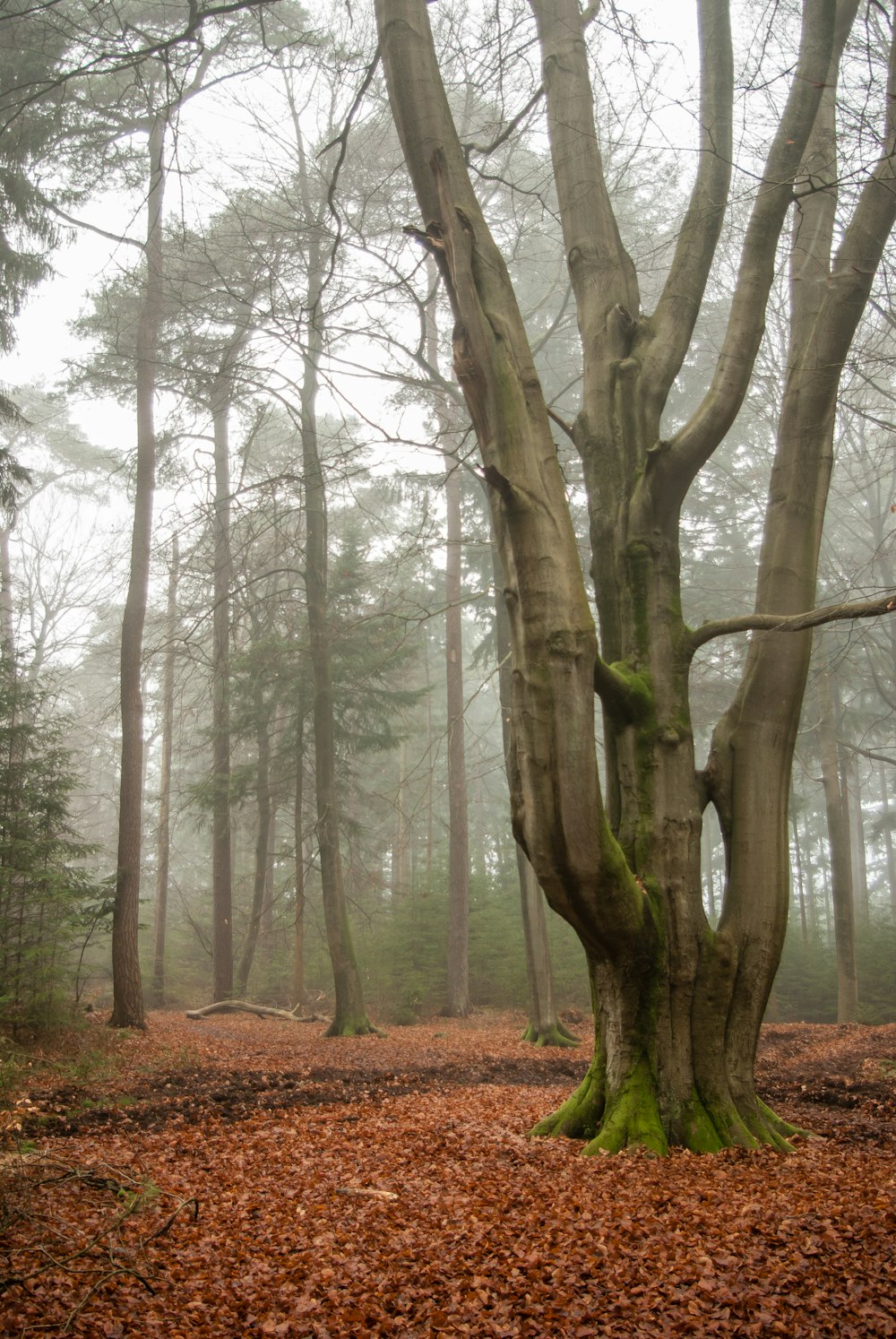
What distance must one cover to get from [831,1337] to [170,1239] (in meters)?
2.27

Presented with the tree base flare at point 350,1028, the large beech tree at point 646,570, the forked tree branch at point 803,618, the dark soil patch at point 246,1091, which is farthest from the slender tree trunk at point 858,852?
the forked tree branch at point 803,618

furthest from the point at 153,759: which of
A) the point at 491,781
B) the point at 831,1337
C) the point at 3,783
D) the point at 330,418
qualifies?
the point at 831,1337

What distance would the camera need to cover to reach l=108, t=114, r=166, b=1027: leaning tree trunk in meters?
11.2

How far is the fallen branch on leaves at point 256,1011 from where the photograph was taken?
48.4 ft

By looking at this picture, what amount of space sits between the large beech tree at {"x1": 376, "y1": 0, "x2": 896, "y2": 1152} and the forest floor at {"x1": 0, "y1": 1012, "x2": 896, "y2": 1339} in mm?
649

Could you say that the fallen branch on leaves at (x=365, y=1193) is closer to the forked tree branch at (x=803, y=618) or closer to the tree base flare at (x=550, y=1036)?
the forked tree branch at (x=803, y=618)

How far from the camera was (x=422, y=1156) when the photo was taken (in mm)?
4238

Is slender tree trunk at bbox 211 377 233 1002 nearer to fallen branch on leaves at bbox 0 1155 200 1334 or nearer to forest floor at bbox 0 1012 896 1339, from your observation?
forest floor at bbox 0 1012 896 1339

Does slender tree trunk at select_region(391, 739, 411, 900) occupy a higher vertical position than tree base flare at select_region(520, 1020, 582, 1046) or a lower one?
higher

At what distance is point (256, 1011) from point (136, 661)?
7.13 m

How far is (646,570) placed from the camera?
15.8ft

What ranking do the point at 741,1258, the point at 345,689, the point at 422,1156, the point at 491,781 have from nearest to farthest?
the point at 741,1258 → the point at 422,1156 → the point at 345,689 → the point at 491,781

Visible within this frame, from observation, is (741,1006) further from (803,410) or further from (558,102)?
(558,102)

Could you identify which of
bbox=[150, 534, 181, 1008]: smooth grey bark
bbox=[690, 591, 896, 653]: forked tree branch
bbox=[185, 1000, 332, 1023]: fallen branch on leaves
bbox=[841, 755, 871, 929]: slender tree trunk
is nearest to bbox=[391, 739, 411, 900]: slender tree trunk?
bbox=[150, 534, 181, 1008]: smooth grey bark
